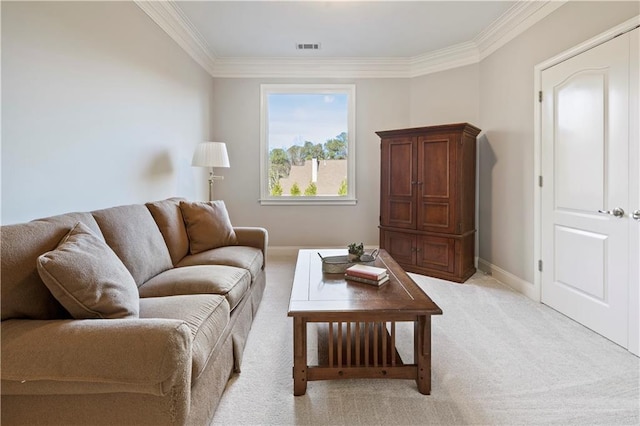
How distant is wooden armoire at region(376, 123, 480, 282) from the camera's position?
345 cm

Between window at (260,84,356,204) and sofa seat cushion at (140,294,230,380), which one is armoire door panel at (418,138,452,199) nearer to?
window at (260,84,356,204)

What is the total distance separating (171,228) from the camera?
2.42m

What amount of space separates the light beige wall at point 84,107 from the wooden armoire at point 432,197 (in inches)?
99.2

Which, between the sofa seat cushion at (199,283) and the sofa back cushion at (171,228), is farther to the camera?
the sofa back cushion at (171,228)

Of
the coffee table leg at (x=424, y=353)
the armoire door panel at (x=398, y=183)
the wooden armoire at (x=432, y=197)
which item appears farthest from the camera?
the armoire door panel at (x=398, y=183)

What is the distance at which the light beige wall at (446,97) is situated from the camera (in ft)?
13.0

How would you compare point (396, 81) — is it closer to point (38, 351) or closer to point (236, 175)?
point (236, 175)

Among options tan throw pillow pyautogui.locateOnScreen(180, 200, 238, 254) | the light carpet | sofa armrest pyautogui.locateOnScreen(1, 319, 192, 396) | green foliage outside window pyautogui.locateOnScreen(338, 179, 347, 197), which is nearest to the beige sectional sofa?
sofa armrest pyautogui.locateOnScreen(1, 319, 192, 396)

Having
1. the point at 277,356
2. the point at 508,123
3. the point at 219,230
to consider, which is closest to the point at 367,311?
the point at 277,356

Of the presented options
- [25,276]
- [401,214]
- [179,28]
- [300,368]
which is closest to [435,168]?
[401,214]

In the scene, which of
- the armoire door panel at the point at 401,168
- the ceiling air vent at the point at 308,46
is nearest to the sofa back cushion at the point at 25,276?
the armoire door panel at the point at 401,168

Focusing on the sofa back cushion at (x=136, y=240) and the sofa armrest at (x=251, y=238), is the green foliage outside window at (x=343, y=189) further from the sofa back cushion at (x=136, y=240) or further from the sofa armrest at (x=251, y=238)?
the sofa back cushion at (x=136, y=240)

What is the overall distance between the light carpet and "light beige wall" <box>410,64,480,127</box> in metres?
2.63

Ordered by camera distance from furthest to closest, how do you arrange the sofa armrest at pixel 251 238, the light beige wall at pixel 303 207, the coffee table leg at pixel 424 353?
the light beige wall at pixel 303 207 → the sofa armrest at pixel 251 238 → the coffee table leg at pixel 424 353
